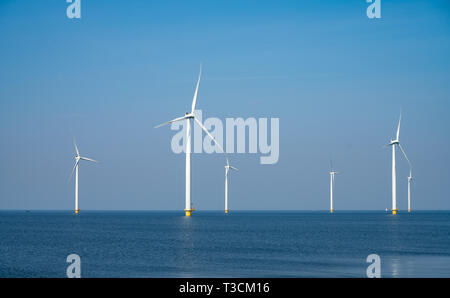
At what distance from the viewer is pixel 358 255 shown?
208 feet

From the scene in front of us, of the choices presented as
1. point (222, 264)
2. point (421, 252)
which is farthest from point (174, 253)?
point (421, 252)

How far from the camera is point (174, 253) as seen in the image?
218ft
